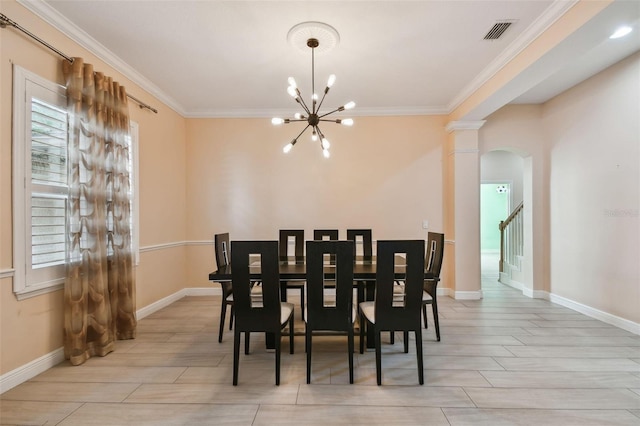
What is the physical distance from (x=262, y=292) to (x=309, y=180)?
273 centimetres

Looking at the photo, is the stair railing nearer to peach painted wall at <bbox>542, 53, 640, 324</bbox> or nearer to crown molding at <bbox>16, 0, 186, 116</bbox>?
peach painted wall at <bbox>542, 53, 640, 324</bbox>

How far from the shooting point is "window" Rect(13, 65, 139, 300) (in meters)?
2.10

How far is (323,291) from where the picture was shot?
2064mm

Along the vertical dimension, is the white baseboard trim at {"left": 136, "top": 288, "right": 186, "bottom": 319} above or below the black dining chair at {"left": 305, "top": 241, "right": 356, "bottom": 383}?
below

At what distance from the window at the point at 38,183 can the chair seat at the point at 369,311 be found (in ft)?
8.41

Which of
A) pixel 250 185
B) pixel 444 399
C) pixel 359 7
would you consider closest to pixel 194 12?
pixel 359 7

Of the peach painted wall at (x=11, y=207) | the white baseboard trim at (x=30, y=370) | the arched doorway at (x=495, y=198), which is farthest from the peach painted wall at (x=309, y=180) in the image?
the white baseboard trim at (x=30, y=370)

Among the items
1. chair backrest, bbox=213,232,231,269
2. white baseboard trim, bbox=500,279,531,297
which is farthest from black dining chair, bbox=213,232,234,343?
white baseboard trim, bbox=500,279,531,297

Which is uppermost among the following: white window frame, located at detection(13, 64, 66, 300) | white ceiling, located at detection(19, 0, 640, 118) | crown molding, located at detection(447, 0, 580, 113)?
white ceiling, located at detection(19, 0, 640, 118)

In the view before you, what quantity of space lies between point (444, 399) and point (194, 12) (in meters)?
3.46

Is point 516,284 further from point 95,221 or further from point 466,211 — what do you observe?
point 95,221

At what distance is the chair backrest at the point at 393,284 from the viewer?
2.08 meters

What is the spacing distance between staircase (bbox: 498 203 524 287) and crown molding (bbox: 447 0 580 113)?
2.41 meters

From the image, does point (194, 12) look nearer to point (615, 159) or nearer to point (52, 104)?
point (52, 104)
